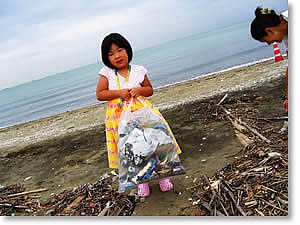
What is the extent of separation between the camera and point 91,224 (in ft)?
8.14

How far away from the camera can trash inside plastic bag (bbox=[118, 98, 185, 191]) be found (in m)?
2.39

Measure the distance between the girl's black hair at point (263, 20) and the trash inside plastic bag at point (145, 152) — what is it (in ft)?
3.98

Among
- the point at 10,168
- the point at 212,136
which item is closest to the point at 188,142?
the point at 212,136

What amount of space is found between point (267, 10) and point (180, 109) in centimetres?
437

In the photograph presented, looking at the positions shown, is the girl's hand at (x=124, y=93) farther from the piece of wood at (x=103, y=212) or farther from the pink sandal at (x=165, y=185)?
the piece of wood at (x=103, y=212)

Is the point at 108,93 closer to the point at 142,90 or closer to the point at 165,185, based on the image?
the point at 142,90

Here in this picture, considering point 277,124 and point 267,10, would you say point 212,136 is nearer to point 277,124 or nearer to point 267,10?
point 277,124

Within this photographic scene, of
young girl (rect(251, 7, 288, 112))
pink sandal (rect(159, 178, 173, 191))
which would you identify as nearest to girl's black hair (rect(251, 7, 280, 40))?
young girl (rect(251, 7, 288, 112))

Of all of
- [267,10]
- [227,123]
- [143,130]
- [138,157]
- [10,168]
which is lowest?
[10,168]

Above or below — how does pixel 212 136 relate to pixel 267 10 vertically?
below

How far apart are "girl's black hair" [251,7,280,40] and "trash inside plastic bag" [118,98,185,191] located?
1212 millimetres

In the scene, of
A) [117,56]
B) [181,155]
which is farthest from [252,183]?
[117,56]

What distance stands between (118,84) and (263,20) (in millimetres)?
1528

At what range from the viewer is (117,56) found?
107 inches
